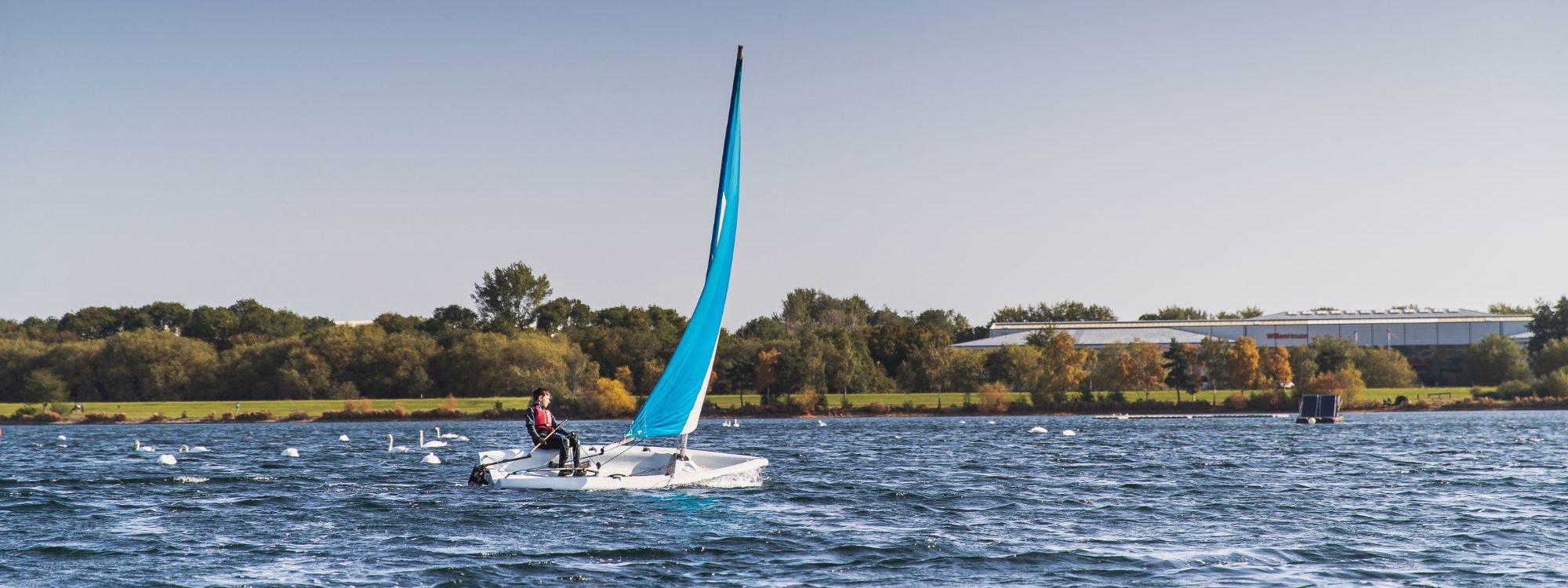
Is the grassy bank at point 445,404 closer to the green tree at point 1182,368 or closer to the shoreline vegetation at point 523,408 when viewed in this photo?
the shoreline vegetation at point 523,408

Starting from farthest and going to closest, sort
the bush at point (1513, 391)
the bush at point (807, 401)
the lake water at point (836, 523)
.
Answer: the bush at point (1513, 391) → the bush at point (807, 401) → the lake water at point (836, 523)

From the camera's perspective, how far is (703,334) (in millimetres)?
35156

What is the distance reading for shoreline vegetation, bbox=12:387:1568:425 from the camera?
113 m

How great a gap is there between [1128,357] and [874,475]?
298ft

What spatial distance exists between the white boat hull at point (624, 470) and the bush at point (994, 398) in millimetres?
84485

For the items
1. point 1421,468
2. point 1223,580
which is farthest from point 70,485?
point 1421,468

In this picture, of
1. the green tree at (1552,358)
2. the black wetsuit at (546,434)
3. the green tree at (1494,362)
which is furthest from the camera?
the green tree at (1494,362)

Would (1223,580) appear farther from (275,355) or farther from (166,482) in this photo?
(275,355)

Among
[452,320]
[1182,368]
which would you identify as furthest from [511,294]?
[1182,368]

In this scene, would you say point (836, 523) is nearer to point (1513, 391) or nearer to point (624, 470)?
point (624, 470)

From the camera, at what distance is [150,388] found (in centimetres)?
12938

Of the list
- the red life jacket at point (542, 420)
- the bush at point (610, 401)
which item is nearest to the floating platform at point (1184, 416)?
the bush at point (610, 401)

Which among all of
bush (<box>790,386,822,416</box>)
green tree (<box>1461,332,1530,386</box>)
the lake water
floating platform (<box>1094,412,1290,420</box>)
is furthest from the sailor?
green tree (<box>1461,332,1530,386</box>)

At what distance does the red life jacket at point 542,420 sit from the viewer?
107ft
